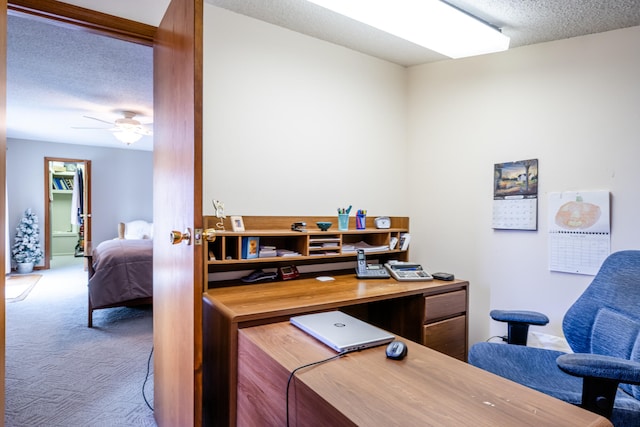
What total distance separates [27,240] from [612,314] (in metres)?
7.85

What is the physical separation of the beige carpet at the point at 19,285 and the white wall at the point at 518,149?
500cm

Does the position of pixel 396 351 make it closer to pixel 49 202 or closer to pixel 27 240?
pixel 27 240

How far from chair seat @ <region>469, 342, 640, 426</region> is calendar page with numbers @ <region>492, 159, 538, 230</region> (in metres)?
0.85

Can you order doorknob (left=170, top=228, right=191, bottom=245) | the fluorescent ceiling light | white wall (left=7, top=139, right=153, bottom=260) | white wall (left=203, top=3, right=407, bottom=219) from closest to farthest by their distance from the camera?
doorknob (left=170, top=228, right=191, bottom=245), the fluorescent ceiling light, white wall (left=203, top=3, right=407, bottom=219), white wall (left=7, top=139, right=153, bottom=260)

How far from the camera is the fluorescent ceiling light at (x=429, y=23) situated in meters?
1.73

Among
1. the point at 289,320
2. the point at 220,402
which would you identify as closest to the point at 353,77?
the point at 289,320

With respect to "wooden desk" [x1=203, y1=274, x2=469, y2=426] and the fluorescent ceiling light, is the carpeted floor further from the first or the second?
the fluorescent ceiling light

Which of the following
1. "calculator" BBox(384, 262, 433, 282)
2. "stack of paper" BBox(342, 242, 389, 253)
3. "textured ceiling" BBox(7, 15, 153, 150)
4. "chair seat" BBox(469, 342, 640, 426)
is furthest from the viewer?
"textured ceiling" BBox(7, 15, 153, 150)

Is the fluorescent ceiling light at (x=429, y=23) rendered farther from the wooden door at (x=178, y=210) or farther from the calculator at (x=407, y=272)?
the calculator at (x=407, y=272)

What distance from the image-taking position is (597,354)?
1.45m

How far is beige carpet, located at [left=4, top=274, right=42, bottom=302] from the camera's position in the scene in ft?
14.6

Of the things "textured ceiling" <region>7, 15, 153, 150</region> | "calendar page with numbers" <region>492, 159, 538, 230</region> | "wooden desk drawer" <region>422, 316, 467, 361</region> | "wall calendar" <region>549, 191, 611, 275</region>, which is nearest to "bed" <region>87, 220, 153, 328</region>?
"textured ceiling" <region>7, 15, 153, 150</region>

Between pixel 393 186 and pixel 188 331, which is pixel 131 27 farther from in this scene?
pixel 393 186

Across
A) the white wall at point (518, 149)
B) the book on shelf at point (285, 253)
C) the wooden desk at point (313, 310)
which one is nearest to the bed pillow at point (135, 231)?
the book on shelf at point (285, 253)
